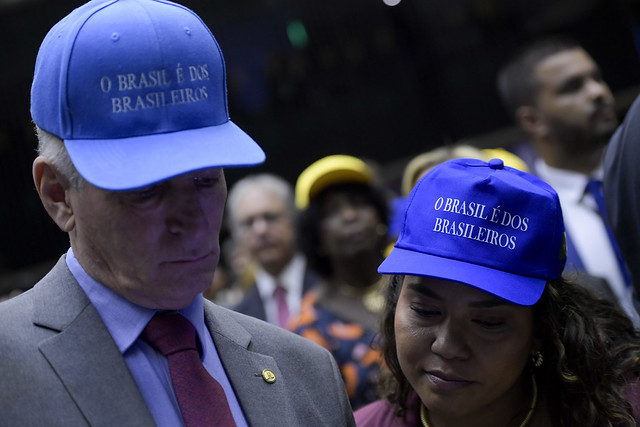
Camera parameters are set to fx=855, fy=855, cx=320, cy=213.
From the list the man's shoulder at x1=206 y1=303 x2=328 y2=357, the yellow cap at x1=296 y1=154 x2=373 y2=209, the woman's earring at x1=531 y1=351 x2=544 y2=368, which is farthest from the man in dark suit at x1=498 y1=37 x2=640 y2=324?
the man's shoulder at x1=206 y1=303 x2=328 y2=357

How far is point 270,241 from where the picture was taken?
5.66 metres

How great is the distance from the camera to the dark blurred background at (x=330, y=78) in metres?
9.16

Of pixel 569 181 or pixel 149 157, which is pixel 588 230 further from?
pixel 149 157

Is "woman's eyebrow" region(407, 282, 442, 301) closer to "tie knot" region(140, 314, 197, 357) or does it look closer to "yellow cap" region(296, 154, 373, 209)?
"tie knot" region(140, 314, 197, 357)

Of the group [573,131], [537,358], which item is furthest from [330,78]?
[537,358]

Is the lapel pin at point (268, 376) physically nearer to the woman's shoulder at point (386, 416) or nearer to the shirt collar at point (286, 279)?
the woman's shoulder at point (386, 416)

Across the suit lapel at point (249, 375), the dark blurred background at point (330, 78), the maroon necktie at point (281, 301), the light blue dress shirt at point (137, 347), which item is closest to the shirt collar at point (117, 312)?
the light blue dress shirt at point (137, 347)

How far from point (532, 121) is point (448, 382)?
107 inches

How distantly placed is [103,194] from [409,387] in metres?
1.20

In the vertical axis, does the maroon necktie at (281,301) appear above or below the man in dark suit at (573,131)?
below

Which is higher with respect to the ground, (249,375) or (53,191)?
(53,191)

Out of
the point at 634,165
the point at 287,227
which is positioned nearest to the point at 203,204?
the point at 634,165

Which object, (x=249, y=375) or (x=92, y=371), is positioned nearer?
(x=92, y=371)

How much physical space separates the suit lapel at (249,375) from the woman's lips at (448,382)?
451 mm
